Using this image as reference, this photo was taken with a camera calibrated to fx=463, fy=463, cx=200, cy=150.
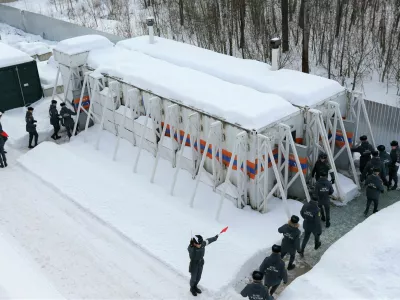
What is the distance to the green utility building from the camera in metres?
14.4

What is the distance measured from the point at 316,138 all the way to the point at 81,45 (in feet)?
24.3

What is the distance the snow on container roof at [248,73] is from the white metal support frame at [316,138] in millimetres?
394

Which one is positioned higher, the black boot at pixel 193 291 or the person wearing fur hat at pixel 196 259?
the person wearing fur hat at pixel 196 259

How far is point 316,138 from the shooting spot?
10.1 metres

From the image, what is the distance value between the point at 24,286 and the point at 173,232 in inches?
112

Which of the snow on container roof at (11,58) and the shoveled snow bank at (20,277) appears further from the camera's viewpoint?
the snow on container roof at (11,58)

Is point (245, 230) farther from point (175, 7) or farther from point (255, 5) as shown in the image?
point (175, 7)

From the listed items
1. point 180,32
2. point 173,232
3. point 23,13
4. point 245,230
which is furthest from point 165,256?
point 23,13

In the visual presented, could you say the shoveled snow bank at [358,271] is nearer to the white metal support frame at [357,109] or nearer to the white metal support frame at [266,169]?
the white metal support frame at [266,169]

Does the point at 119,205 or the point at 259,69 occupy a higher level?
the point at 259,69

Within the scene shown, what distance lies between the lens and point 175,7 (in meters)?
24.6

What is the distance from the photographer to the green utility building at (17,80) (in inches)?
565

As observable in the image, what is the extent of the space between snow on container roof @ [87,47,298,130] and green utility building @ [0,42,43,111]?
8.64ft

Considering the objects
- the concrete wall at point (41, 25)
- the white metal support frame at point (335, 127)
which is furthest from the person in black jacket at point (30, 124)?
the concrete wall at point (41, 25)
